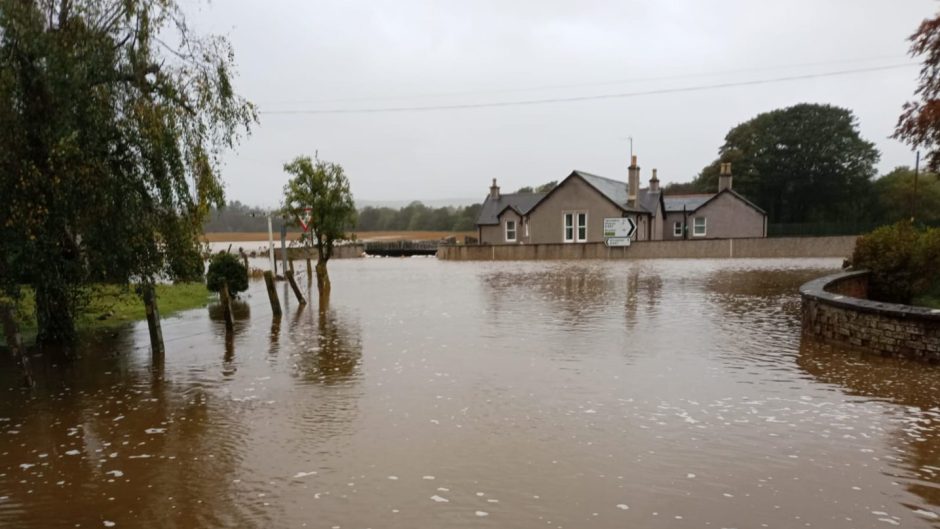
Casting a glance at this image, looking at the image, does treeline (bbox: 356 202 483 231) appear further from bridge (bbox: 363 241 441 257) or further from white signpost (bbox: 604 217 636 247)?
white signpost (bbox: 604 217 636 247)

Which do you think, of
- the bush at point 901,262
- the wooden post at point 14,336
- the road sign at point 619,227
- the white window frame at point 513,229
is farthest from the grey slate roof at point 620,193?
the wooden post at point 14,336

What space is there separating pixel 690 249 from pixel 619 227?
5.03 metres

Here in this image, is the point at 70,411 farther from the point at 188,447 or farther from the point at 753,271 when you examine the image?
the point at 753,271

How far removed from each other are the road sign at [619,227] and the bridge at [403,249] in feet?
73.4

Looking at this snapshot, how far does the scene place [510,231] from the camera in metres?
49.2

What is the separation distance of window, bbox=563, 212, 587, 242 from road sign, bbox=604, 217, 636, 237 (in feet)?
6.06

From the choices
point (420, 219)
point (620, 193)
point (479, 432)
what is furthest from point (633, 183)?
point (420, 219)

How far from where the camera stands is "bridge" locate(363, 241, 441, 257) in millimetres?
60594

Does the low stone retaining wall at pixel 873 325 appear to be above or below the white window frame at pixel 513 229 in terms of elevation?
below

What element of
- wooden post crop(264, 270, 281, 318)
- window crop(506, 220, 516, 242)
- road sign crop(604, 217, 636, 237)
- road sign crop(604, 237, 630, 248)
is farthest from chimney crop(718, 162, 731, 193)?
A: wooden post crop(264, 270, 281, 318)

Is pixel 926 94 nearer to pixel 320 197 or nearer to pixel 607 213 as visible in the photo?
pixel 320 197

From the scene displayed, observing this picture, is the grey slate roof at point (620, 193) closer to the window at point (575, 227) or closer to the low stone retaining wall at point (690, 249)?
the window at point (575, 227)

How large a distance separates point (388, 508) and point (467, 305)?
41.9 feet

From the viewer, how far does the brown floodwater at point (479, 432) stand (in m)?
4.87
